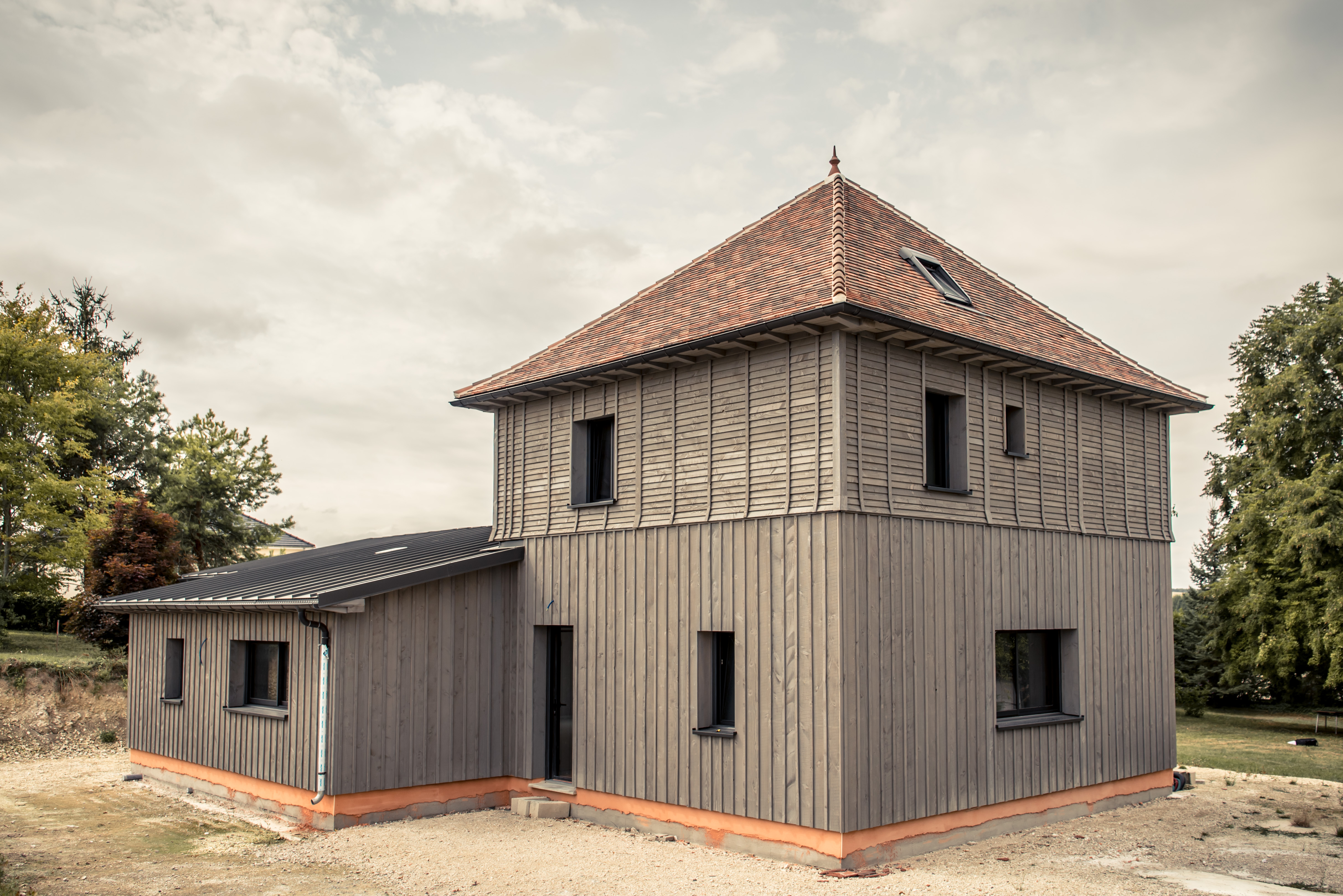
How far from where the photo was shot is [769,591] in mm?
10898

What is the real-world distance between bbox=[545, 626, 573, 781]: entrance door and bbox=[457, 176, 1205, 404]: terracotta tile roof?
3648mm

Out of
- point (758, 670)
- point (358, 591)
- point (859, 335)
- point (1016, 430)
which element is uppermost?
point (859, 335)

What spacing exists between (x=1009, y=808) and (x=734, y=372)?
20.0 ft

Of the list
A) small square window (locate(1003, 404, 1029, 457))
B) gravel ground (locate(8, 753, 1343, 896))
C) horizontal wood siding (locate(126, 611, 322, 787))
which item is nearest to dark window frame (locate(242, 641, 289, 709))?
horizontal wood siding (locate(126, 611, 322, 787))

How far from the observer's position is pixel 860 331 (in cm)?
1066

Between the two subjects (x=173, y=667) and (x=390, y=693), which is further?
(x=173, y=667)

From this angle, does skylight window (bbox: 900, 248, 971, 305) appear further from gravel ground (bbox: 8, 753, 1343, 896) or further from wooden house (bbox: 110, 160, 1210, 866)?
gravel ground (bbox: 8, 753, 1343, 896)

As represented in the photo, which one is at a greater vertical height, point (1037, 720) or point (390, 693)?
point (390, 693)

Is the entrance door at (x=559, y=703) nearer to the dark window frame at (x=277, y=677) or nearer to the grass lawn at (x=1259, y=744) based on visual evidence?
the dark window frame at (x=277, y=677)

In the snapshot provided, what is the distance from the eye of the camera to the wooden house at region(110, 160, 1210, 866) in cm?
1055

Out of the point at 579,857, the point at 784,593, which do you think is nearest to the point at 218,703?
the point at 579,857

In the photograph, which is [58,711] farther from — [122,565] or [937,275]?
[937,275]

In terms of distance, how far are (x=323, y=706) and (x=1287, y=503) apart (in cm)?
2440

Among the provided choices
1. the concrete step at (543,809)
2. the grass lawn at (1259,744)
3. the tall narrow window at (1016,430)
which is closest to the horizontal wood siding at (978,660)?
the tall narrow window at (1016,430)
